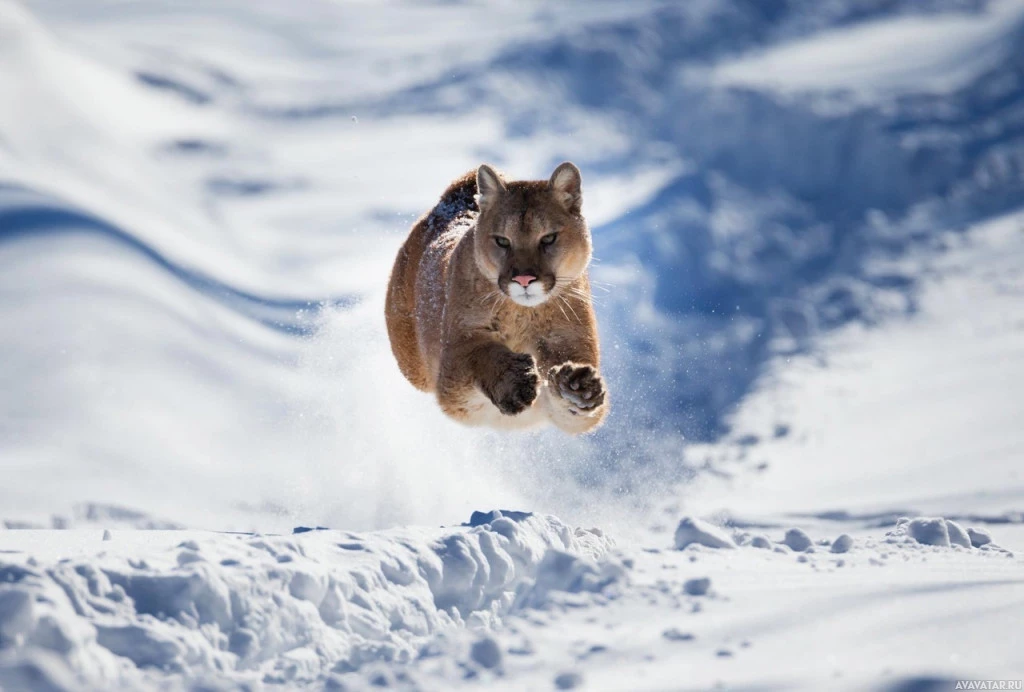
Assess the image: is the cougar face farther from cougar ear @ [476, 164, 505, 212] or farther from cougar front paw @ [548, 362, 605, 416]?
cougar front paw @ [548, 362, 605, 416]

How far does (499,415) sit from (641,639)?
8.73 feet

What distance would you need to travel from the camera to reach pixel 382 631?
217 inches

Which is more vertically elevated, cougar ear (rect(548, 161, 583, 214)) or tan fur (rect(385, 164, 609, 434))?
cougar ear (rect(548, 161, 583, 214))

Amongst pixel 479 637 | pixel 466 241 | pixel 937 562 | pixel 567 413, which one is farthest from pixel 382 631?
pixel 937 562

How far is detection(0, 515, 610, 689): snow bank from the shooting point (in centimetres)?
454

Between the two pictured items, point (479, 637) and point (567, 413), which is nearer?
point (479, 637)

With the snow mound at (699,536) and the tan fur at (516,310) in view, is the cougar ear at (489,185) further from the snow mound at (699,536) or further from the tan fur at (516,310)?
the snow mound at (699,536)

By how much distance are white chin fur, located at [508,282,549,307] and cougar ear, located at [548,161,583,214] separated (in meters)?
0.73

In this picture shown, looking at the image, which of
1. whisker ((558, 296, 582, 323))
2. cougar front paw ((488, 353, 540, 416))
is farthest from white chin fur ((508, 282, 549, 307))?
whisker ((558, 296, 582, 323))

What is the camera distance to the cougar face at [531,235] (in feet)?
22.0

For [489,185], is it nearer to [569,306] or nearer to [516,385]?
[569,306]

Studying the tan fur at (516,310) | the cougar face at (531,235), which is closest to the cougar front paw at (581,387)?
the tan fur at (516,310)

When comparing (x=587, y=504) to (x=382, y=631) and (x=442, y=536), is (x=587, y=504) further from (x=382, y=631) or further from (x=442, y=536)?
(x=382, y=631)

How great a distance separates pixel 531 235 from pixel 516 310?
0.58m
